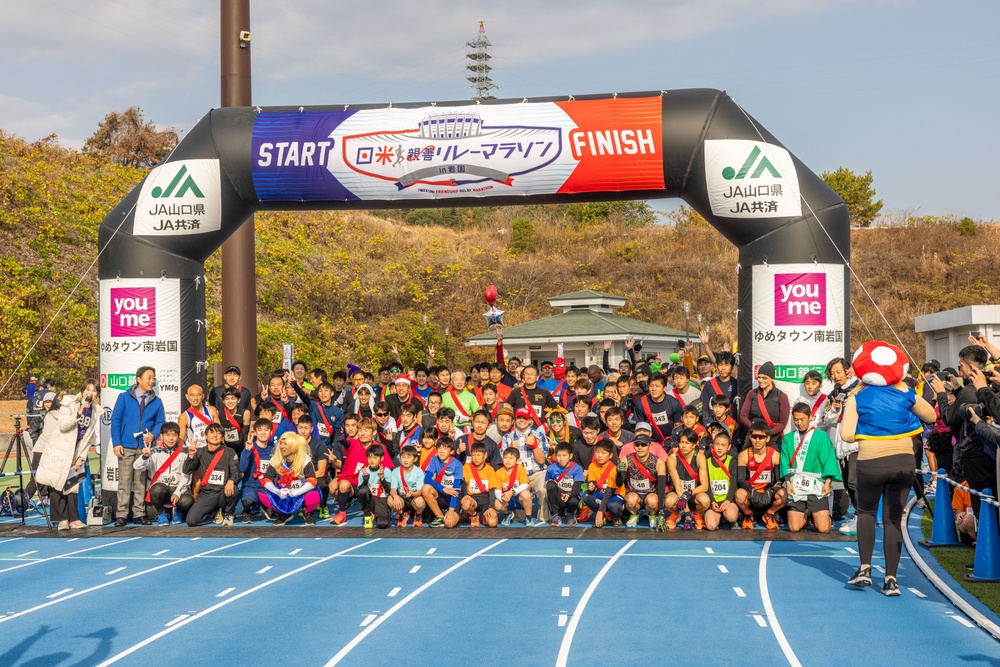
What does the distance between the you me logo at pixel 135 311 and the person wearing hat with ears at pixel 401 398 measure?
10.0 ft

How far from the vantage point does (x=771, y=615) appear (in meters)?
6.83

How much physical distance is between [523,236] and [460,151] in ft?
132

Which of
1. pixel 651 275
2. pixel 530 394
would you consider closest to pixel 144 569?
pixel 530 394

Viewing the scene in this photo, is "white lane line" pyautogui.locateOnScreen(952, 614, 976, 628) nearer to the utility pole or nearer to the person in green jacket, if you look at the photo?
the person in green jacket

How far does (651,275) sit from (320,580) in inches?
1627

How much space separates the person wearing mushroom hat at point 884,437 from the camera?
7.23 metres

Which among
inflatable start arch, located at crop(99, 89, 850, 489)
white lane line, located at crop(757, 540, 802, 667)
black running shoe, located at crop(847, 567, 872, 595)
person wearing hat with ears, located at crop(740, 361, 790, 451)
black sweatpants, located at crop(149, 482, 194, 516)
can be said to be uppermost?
inflatable start arch, located at crop(99, 89, 850, 489)

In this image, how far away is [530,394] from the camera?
1274cm

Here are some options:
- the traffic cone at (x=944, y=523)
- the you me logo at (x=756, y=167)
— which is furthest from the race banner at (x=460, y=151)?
the traffic cone at (x=944, y=523)

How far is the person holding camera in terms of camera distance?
318 inches

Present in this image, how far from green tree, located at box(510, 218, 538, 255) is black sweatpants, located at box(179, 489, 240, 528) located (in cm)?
4014

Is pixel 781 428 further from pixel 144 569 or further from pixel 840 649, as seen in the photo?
pixel 144 569

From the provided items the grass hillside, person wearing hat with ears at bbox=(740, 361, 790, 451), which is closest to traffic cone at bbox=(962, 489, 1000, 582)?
person wearing hat with ears at bbox=(740, 361, 790, 451)

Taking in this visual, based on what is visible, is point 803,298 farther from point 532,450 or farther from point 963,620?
point 963,620
